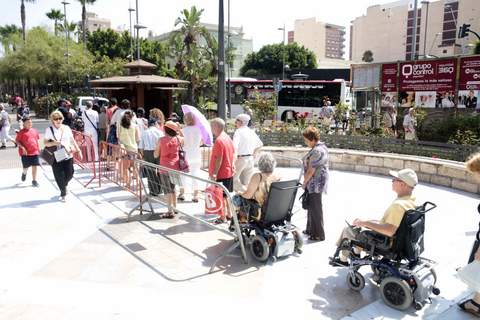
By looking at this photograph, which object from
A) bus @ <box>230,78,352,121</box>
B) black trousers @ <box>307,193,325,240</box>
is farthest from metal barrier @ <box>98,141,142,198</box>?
bus @ <box>230,78,352,121</box>

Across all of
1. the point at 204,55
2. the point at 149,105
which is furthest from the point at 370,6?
the point at 149,105

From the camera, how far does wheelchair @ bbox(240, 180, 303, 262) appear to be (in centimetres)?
505

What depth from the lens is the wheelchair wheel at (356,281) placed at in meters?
4.46

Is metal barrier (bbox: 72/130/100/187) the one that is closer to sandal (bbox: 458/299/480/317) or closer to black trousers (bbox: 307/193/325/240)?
black trousers (bbox: 307/193/325/240)

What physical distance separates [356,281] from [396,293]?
456mm

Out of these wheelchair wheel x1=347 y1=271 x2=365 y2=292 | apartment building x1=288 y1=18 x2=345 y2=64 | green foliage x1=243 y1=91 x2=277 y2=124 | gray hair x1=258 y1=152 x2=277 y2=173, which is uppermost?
apartment building x1=288 y1=18 x2=345 y2=64

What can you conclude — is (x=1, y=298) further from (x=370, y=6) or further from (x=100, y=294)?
(x=370, y=6)

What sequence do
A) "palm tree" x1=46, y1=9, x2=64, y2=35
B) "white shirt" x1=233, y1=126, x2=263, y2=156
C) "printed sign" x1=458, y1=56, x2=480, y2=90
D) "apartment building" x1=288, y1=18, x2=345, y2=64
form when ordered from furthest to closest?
1. "apartment building" x1=288, y1=18, x2=345, y2=64
2. "palm tree" x1=46, y1=9, x2=64, y2=35
3. "printed sign" x1=458, y1=56, x2=480, y2=90
4. "white shirt" x1=233, y1=126, x2=263, y2=156

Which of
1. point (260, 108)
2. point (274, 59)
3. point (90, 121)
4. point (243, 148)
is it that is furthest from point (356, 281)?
point (274, 59)

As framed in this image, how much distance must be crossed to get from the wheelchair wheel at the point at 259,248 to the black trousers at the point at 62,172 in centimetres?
425

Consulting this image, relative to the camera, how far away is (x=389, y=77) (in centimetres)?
1698

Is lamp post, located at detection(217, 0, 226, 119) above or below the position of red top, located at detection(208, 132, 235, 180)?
above

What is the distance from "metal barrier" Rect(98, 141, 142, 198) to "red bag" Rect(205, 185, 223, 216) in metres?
1.65

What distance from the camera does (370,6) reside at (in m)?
124
